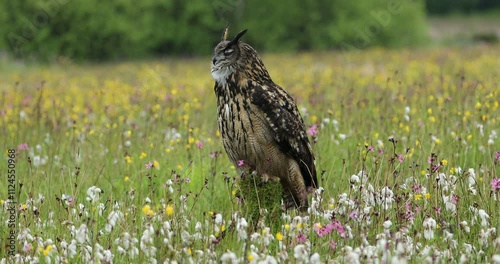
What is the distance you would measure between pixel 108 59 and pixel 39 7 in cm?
509

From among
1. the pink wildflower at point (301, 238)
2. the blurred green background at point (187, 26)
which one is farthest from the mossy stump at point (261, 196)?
the blurred green background at point (187, 26)

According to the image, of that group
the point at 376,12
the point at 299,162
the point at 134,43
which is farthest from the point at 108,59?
the point at 299,162

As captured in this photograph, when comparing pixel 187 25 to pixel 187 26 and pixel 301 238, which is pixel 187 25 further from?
pixel 301 238

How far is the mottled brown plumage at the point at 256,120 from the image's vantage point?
5234mm

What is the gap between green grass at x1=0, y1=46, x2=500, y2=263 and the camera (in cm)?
411

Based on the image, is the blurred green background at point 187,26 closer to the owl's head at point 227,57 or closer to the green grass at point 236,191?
the green grass at point 236,191

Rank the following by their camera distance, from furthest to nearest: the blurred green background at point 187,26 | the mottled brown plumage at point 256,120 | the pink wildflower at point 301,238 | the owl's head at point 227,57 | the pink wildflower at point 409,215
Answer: the blurred green background at point 187,26 < the owl's head at point 227,57 < the mottled brown plumage at point 256,120 < the pink wildflower at point 409,215 < the pink wildflower at point 301,238

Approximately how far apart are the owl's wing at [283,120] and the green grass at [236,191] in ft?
1.38

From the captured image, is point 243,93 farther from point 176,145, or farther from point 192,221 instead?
point 176,145

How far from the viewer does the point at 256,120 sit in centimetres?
523

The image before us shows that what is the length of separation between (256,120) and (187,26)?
34.4 m

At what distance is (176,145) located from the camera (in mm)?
7547

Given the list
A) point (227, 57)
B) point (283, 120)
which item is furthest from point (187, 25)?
point (283, 120)

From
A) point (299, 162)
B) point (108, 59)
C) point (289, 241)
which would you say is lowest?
point (289, 241)
